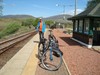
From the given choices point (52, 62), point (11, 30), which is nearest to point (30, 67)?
point (52, 62)

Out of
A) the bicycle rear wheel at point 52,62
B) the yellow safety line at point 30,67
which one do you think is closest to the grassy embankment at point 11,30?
the yellow safety line at point 30,67

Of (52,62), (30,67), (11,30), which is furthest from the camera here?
(11,30)

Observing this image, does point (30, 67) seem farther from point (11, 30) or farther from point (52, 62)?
point (11, 30)

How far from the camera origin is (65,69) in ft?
26.1

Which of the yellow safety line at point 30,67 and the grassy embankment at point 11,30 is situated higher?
the yellow safety line at point 30,67

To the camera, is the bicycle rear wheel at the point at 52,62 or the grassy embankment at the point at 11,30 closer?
the bicycle rear wheel at the point at 52,62

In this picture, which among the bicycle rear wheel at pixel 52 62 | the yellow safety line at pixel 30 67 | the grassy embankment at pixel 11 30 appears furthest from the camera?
the grassy embankment at pixel 11 30

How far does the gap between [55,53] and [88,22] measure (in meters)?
8.01

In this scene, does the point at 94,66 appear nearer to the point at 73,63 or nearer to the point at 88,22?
the point at 73,63

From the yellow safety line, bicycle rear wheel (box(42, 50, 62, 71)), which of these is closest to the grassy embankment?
the yellow safety line

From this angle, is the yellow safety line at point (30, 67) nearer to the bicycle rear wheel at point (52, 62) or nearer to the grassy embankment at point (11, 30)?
the bicycle rear wheel at point (52, 62)

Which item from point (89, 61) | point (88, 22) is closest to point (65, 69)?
point (89, 61)

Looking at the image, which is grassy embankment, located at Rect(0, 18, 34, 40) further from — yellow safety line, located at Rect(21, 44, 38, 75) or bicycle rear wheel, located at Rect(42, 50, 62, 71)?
bicycle rear wheel, located at Rect(42, 50, 62, 71)

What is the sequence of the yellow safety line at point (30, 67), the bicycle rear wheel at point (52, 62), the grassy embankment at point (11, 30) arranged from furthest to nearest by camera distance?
1. the grassy embankment at point (11, 30)
2. the bicycle rear wheel at point (52, 62)
3. the yellow safety line at point (30, 67)
